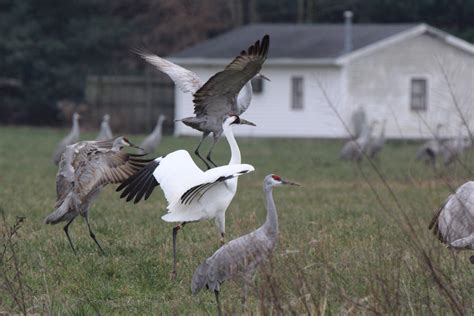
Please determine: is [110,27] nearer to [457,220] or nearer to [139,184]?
[139,184]

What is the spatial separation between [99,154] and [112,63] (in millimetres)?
37323

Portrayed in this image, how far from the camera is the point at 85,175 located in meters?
10.1

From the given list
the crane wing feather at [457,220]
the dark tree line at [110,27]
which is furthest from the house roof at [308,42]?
the crane wing feather at [457,220]

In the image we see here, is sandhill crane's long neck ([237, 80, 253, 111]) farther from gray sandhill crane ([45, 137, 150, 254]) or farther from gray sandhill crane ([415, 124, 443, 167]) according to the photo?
gray sandhill crane ([415, 124, 443, 167])

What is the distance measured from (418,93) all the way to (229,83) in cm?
2671

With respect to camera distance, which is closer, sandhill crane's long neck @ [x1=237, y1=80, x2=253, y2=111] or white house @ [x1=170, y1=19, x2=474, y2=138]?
sandhill crane's long neck @ [x1=237, y1=80, x2=253, y2=111]

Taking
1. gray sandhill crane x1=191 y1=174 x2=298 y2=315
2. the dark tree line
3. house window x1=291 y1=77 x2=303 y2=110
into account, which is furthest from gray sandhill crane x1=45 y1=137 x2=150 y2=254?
the dark tree line

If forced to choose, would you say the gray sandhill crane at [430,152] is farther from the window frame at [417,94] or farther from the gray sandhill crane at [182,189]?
the gray sandhill crane at [182,189]

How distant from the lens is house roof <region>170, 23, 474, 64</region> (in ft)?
120

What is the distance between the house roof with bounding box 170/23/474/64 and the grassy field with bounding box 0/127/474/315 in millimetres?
18383

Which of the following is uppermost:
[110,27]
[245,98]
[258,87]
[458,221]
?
[245,98]

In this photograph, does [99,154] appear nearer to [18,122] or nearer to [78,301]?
[78,301]

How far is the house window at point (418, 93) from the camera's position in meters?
37.5

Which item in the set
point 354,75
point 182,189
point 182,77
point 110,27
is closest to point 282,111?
point 354,75
